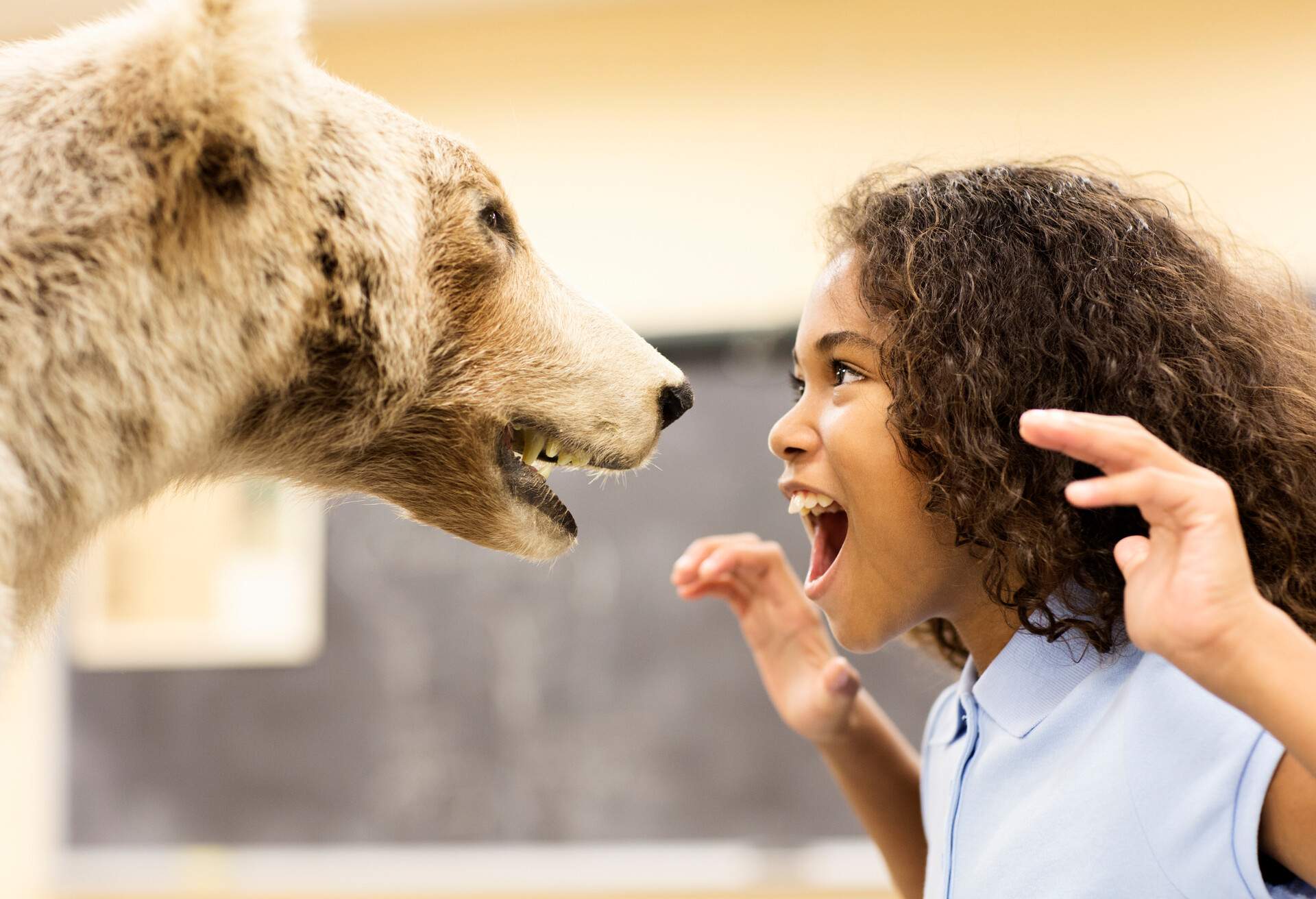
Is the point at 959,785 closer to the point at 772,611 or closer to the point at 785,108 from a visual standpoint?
the point at 772,611

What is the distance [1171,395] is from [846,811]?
194 cm

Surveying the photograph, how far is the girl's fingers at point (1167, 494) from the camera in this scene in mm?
654

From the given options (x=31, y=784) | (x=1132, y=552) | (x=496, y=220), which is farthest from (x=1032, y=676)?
(x=31, y=784)

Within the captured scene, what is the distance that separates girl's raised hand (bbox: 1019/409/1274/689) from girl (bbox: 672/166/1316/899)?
66 mm

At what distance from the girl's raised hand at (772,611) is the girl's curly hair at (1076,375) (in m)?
0.35

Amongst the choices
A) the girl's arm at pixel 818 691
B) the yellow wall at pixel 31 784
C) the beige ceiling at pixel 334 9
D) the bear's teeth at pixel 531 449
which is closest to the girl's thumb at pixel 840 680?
the girl's arm at pixel 818 691

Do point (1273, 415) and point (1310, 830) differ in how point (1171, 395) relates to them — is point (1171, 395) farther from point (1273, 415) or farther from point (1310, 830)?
point (1310, 830)

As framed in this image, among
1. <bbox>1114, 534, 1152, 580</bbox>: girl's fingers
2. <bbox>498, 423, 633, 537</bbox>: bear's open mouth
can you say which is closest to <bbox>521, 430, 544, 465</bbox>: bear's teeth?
<bbox>498, 423, 633, 537</bbox>: bear's open mouth

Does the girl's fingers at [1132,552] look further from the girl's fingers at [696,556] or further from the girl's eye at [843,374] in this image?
the girl's fingers at [696,556]

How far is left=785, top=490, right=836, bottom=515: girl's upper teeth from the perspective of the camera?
45.6 inches

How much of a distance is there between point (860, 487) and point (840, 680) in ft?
1.03

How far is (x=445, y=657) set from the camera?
2807 mm

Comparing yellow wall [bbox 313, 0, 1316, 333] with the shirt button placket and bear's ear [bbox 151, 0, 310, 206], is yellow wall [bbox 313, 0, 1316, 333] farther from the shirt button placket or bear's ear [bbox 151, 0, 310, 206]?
bear's ear [bbox 151, 0, 310, 206]

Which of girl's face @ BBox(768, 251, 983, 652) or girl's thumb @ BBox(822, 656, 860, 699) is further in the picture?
girl's thumb @ BBox(822, 656, 860, 699)
